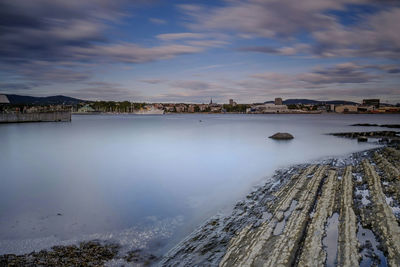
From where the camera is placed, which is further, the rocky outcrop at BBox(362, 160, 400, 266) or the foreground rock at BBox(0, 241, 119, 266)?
the foreground rock at BBox(0, 241, 119, 266)

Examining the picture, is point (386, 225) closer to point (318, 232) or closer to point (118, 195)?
point (318, 232)

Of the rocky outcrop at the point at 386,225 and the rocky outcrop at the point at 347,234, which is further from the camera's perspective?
the rocky outcrop at the point at 386,225

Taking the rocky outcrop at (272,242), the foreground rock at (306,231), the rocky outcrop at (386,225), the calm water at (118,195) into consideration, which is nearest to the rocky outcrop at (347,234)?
the foreground rock at (306,231)

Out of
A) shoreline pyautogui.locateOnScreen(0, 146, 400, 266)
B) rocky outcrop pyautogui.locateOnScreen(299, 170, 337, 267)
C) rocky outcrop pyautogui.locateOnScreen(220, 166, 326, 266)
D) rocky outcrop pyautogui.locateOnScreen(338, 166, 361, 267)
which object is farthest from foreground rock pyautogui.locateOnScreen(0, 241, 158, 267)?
rocky outcrop pyautogui.locateOnScreen(338, 166, 361, 267)

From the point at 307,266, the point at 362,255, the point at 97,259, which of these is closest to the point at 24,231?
the point at 97,259

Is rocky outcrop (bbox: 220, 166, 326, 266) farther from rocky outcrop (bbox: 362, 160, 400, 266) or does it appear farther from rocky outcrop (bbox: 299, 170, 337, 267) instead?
rocky outcrop (bbox: 362, 160, 400, 266)

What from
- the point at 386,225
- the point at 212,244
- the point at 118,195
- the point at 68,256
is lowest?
the point at 118,195

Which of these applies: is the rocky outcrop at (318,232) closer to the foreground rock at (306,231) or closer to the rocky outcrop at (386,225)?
the foreground rock at (306,231)

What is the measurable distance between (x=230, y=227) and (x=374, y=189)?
18.7ft

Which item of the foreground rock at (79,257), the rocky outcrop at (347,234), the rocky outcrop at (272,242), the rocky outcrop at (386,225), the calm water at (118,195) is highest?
the rocky outcrop at (386,225)

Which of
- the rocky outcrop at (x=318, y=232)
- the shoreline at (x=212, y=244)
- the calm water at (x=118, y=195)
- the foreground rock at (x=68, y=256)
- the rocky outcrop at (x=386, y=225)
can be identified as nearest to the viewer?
the rocky outcrop at (x=318, y=232)

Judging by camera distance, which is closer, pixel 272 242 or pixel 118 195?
pixel 272 242

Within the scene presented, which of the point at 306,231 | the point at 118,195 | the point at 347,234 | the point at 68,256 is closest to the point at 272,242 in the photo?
the point at 306,231

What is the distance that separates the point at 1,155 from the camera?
21.4 meters
